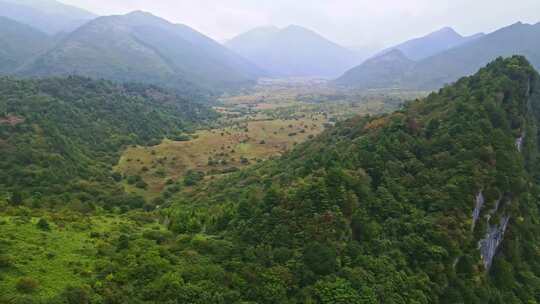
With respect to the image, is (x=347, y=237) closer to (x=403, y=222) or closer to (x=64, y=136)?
(x=403, y=222)

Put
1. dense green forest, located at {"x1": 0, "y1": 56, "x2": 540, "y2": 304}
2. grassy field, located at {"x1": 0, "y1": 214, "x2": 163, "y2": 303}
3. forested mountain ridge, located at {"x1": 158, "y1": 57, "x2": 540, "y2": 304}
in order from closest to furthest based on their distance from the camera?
grassy field, located at {"x1": 0, "y1": 214, "x2": 163, "y2": 303}, dense green forest, located at {"x1": 0, "y1": 56, "x2": 540, "y2": 304}, forested mountain ridge, located at {"x1": 158, "y1": 57, "x2": 540, "y2": 304}

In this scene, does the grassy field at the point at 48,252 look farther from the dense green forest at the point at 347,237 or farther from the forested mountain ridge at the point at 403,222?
the forested mountain ridge at the point at 403,222

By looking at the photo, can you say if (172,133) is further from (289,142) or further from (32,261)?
(32,261)

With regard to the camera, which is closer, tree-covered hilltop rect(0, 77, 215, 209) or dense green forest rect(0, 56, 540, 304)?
dense green forest rect(0, 56, 540, 304)

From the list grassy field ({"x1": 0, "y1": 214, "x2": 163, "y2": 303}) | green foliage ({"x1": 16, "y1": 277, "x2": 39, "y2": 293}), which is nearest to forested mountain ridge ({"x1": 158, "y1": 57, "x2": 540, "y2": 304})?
grassy field ({"x1": 0, "y1": 214, "x2": 163, "y2": 303})

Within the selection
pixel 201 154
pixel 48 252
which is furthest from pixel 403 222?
pixel 201 154

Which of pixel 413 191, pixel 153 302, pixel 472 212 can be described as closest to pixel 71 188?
pixel 153 302

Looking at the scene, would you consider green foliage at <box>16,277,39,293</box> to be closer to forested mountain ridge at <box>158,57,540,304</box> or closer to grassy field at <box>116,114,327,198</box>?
forested mountain ridge at <box>158,57,540,304</box>

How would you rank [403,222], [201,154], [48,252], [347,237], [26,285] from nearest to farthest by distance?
[26,285] → [48,252] → [347,237] → [403,222] → [201,154]
